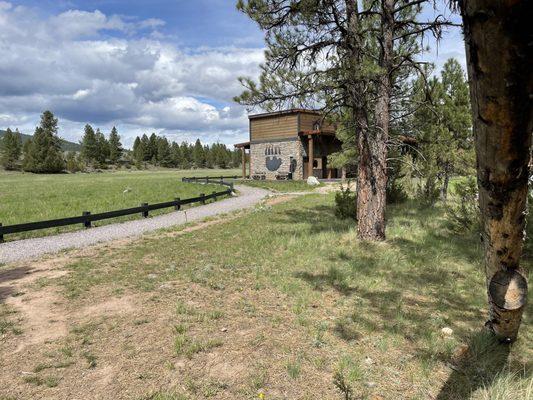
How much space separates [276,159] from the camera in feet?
123

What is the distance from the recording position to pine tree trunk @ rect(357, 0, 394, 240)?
9.19 m

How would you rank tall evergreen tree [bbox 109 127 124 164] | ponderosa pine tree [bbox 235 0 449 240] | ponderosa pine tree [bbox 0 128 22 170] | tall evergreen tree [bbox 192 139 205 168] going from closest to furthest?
ponderosa pine tree [bbox 235 0 449 240], ponderosa pine tree [bbox 0 128 22 170], tall evergreen tree [bbox 109 127 124 164], tall evergreen tree [bbox 192 139 205 168]

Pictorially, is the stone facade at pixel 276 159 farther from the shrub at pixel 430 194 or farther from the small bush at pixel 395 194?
the shrub at pixel 430 194

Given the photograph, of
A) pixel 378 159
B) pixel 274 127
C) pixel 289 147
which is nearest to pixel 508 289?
pixel 378 159

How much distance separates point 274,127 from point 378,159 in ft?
95.0

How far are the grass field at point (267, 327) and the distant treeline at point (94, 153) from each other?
7061 centimetres

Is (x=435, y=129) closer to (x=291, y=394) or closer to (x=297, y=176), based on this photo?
(x=291, y=394)

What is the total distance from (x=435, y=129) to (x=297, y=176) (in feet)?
72.5

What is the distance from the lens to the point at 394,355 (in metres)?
4.23

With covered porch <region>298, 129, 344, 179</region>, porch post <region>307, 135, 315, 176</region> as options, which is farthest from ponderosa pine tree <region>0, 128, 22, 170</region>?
porch post <region>307, 135, 315, 176</region>

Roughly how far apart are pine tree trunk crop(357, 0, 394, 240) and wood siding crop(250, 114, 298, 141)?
26142mm

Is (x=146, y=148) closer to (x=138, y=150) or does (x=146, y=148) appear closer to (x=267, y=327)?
(x=138, y=150)

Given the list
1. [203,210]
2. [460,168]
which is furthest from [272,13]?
[203,210]

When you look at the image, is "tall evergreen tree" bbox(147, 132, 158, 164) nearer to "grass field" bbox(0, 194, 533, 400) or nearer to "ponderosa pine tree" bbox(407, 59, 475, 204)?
"ponderosa pine tree" bbox(407, 59, 475, 204)
